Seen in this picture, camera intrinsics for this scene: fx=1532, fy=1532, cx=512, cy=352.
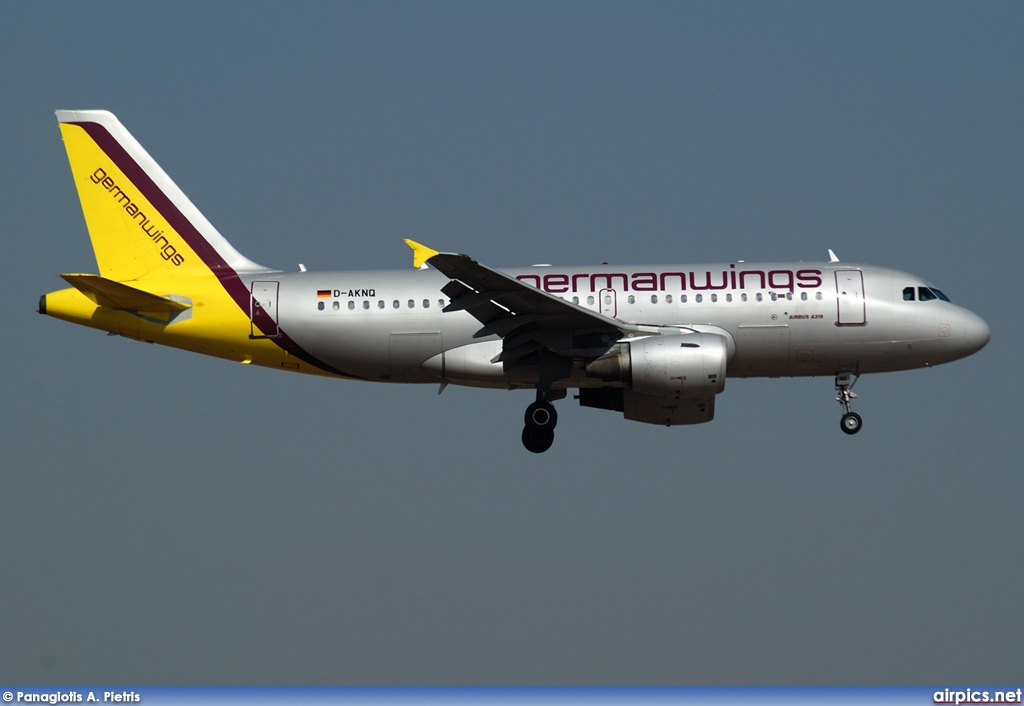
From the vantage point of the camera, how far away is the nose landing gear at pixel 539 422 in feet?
130

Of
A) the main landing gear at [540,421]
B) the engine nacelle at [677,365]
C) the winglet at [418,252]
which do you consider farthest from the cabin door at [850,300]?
the winglet at [418,252]

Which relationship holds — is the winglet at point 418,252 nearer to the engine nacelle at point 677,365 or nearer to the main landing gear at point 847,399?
the engine nacelle at point 677,365

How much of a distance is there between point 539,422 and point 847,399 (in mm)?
8082

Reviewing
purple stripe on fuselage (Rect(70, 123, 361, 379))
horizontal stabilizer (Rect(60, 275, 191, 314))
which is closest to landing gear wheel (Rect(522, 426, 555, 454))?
purple stripe on fuselage (Rect(70, 123, 361, 379))

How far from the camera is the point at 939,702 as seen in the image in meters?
27.8

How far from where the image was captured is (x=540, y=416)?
39531 mm

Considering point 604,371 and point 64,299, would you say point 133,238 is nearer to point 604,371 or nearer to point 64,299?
point 64,299

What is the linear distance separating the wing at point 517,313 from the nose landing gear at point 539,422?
147cm

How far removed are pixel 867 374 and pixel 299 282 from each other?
1501 centimetres

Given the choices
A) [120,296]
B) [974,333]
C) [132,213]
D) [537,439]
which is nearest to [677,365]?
[537,439]

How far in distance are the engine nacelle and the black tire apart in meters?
2.83

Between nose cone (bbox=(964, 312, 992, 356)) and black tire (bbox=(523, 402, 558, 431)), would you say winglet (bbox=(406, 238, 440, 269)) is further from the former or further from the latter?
nose cone (bbox=(964, 312, 992, 356))

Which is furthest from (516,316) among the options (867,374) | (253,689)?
(253,689)

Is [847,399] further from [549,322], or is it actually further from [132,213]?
[132,213]
